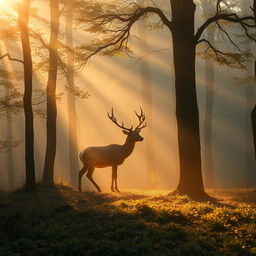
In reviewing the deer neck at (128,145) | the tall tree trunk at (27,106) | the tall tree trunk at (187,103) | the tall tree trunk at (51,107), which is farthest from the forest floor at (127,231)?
the tall tree trunk at (51,107)

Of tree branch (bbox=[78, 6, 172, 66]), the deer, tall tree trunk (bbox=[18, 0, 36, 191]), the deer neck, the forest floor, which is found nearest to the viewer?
the forest floor

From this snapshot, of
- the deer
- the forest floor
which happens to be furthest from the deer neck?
the forest floor

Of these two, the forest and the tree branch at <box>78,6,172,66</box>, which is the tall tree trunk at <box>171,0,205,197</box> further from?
the tree branch at <box>78,6,172,66</box>

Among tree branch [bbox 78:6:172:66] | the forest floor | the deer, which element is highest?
tree branch [bbox 78:6:172:66]

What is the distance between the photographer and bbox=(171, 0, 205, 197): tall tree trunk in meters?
12.7

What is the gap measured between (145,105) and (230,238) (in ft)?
63.7

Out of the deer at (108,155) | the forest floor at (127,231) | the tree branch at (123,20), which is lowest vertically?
the forest floor at (127,231)

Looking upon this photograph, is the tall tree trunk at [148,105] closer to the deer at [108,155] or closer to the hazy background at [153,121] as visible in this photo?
the hazy background at [153,121]

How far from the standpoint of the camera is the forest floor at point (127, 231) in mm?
7121

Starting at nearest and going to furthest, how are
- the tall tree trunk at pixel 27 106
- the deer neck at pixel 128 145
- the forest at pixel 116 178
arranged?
the forest at pixel 116 178 → the tall tree trunk at pixel 27 106 → the deer neck at pixel 128 145

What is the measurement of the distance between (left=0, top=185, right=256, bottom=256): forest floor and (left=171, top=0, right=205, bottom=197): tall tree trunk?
197 cm

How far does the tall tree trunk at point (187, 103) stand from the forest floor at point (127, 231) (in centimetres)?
197

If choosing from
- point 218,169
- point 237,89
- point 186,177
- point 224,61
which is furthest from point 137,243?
point 237,89

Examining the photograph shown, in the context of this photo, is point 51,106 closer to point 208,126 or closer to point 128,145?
point 128,145
